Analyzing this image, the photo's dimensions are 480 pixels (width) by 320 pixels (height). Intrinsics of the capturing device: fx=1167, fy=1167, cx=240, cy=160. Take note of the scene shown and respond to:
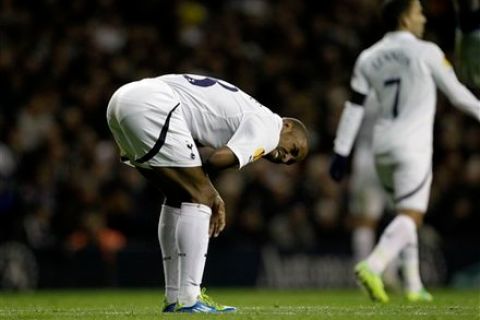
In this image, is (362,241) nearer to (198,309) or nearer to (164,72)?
(198,309)

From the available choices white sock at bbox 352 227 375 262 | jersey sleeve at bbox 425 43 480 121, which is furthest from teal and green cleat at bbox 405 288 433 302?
white sock at bbox 352 227 375 262

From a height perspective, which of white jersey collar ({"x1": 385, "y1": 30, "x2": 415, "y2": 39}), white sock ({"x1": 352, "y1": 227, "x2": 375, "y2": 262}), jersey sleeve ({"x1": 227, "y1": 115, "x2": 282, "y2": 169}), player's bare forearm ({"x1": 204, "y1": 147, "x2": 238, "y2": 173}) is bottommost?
white sock ({"x1": 352, "y1": 227, "x2": 375, "y2": 262})

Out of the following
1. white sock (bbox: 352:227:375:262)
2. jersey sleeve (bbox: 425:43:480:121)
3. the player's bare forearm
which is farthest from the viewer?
white sock (bbox: 352:227:375:262)

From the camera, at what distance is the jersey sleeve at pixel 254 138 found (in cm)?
709

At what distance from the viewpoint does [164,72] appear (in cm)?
1666

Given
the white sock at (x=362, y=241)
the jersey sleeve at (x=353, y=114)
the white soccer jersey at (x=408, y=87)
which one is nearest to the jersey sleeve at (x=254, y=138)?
the white soccer jersey at (x=408, y=87)

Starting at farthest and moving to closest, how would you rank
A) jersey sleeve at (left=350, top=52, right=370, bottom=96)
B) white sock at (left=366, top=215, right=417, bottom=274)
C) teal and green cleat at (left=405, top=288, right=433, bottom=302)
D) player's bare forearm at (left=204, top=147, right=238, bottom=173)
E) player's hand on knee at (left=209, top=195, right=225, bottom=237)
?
jersey sleeve at (left=350, top=52, right=370, bottom=96), teal and green cleat at (left=405, top=288, right=433, bottom=302), white sock at (left=366, top=215, right=417, bottom=274), player's hand on knee at (left=209, top=195, right=225, bottom=237), player's bare forearm at (left=204, top=147, right=238, bottom=173)

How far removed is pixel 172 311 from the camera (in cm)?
754

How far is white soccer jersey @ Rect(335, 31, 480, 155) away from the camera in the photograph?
9945 mm

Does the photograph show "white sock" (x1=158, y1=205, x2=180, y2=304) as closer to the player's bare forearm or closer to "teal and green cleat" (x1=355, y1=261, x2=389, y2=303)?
the player's bare forearm

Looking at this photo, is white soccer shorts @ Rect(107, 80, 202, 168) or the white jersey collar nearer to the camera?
white soccer shorts @ Rect(107, 80, 202, 168)

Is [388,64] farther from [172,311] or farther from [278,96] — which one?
[278,96]

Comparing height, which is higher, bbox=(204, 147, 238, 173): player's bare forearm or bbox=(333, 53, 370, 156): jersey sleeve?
bbox=(333, 53, 370, 156): jersey sleeve

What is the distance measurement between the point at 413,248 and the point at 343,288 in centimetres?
486
